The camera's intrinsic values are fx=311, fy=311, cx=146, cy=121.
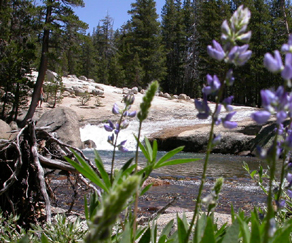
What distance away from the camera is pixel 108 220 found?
0.53 m

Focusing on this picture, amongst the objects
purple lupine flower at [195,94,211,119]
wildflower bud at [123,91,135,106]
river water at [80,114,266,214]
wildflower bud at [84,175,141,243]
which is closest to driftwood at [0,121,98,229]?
river water at [80,114,266,214]

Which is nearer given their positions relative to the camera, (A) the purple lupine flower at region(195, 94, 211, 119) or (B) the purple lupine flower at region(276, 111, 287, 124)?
(B) the purple lupine flower at region(276, 111, 287, 124)

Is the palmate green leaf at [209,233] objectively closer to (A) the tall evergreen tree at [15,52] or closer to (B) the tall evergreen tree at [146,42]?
(A) the tall evergreen tree at [15,52]

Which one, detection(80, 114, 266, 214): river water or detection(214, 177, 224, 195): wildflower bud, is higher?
detection(214, 177, 224, 195): wildflower bud

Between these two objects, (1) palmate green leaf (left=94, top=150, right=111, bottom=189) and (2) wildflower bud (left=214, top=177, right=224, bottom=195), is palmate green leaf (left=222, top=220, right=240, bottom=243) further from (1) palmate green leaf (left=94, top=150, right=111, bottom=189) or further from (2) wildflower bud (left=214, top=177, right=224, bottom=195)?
(1) palmate green leaf (left=94, top=150, right=111, bottom=189)

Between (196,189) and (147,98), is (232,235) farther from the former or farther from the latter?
(196,189)

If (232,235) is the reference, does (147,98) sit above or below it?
above

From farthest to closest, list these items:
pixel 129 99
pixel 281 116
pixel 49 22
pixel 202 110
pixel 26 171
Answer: pixel 49 22, pixel 26 171, pixel 129 99, pixel 202 110, pixel 281 116

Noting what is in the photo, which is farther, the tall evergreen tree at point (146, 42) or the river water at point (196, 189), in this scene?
the tall evergreen tree at point (146, 42)

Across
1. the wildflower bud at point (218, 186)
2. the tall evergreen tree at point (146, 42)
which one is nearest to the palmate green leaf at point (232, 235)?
the wildflower bud at point (218, 186)

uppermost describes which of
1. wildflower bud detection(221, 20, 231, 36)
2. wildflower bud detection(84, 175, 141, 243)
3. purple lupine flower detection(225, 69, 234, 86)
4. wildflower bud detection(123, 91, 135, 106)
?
wildflower bud detection(221, 20, 231, 36)

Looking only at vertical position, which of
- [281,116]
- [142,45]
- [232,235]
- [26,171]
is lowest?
[26,171]

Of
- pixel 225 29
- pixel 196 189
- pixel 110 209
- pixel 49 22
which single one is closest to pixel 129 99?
pixel 225 29

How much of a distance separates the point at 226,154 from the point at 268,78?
23.5 metres
